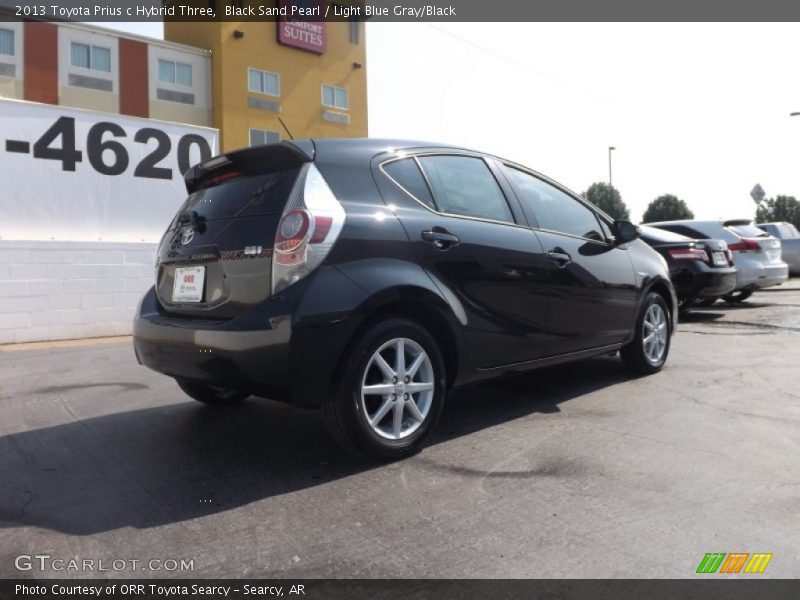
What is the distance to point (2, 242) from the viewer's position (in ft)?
28.2

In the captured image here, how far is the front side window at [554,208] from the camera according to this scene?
435cm

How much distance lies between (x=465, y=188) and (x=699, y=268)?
621 centimetres

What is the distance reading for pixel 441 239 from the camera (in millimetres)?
3521

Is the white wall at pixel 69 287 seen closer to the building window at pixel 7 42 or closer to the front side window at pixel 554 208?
the front side window at pixel 554 208

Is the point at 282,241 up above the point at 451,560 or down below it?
above

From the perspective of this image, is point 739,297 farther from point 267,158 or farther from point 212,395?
point 267,158

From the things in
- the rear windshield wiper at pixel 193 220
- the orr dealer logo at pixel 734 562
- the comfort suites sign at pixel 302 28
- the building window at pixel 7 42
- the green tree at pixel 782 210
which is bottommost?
the orr dealer logo at pixel 734 562

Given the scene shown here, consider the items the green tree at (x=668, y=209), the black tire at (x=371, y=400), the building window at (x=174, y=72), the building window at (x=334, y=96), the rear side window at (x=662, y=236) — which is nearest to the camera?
the black tire at (x=371, y=400)

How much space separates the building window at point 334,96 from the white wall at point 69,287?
2431 cm

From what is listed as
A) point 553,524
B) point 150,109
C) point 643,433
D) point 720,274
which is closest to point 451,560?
point 553,524

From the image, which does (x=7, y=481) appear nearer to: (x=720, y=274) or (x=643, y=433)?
(x=643, y=433)

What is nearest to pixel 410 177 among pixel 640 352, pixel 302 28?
pixel 640 352

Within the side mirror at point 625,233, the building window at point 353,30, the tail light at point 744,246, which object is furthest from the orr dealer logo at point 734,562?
the building window at point 353,30

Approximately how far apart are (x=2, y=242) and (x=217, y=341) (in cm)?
712
